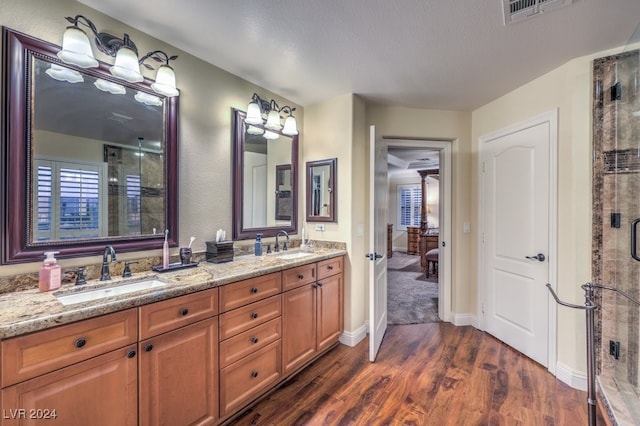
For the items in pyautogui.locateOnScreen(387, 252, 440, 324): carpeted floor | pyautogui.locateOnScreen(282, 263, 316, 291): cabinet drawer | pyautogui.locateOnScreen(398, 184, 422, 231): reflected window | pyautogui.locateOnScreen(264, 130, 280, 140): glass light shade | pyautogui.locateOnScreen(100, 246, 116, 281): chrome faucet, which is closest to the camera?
pyautogui.locateOnScreen(100, 246, 116, 281): chrome faucet


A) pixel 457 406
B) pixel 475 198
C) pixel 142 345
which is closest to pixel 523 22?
pixel 475 198

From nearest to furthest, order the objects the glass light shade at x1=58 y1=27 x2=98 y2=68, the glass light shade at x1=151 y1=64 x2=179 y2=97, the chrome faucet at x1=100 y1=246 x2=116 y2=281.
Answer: the glass light shade at x1=58 y1=27 x2=98 y2=68 → the chrome faucet at x1=100 y1=246 x2=116 y2=281 → the glass light shade at x1=151 y1=64 x2=179 y2=97

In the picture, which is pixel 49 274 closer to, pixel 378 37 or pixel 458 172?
pixel 378 37

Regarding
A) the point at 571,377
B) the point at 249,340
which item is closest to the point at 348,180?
the point at 249,340

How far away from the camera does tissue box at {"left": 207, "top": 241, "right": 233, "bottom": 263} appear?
6.95 ft

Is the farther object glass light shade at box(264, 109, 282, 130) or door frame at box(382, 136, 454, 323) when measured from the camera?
door frame at box(382, 136, 454, 323)

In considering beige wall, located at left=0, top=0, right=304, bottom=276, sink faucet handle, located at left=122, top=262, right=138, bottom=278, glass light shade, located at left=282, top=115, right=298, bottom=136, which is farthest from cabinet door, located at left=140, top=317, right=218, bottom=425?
glass light shade, located at left=282, top=115, right=298, bottom=136

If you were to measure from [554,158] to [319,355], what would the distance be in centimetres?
258

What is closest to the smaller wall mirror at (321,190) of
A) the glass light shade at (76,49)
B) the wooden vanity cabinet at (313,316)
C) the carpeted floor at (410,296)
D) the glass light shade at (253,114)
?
the wooden vanity cabinet at (313,316)

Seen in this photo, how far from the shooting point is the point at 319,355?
8.28 ft

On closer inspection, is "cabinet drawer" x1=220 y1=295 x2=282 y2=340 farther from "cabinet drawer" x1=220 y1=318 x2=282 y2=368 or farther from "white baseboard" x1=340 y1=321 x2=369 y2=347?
"white baseboard" x1=340 y1=321 x2=369 y2=347

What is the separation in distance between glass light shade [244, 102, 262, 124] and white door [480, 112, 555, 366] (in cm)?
237

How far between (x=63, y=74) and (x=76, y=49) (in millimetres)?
166

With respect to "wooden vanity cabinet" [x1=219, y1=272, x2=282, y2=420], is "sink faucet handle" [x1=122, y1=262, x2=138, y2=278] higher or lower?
higher
